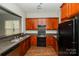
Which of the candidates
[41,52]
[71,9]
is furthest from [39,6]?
[71,9]

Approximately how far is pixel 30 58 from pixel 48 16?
22.6ft

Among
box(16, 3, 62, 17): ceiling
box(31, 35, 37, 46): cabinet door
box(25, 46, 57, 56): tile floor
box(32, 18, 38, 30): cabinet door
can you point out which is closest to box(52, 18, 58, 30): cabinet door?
box(16, 3, 62, 17): ceiling

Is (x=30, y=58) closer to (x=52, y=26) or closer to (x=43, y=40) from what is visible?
(x=43, y=40)

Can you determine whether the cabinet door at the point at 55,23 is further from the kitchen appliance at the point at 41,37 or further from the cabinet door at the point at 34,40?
the cabinet door at the point at 34,40

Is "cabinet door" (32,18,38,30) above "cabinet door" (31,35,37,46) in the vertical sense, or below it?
above

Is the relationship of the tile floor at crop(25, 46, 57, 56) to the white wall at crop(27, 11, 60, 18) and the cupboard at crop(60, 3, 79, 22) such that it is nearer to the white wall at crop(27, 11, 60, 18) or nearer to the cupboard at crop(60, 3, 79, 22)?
the cupboard at crop(60, 3, 79, 22)

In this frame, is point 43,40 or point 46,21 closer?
point 43,40

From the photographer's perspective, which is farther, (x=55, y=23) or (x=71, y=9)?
(x=55, y=23)

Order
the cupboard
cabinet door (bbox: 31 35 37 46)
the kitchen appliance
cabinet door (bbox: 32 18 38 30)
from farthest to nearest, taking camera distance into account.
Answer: cabinet door (bbox: 32 18 38 30), cabinet door (bbox: 31 35 37 46), the kitchen appliance, the cupboard

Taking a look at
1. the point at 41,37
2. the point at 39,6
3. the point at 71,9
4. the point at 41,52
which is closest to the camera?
the point at 71,9

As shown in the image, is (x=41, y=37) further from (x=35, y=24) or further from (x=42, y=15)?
(x=42, y=15)

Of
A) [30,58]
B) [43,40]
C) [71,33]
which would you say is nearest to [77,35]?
[71,33]

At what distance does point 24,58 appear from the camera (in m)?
0.89

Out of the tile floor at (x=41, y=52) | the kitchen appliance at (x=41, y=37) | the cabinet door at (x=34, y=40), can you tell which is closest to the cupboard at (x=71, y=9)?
the tile floor at (x=41, y=52)
